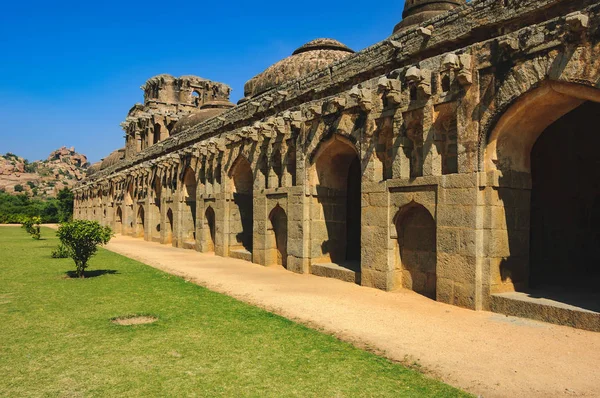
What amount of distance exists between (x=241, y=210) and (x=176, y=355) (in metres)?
12.5

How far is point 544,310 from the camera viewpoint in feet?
23.5

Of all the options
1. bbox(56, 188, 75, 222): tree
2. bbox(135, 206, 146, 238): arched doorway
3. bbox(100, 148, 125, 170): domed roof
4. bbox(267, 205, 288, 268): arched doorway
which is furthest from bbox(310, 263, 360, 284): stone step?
bbox(56, 188, 75, 222): tree

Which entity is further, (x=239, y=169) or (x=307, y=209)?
(x=239, y=169)

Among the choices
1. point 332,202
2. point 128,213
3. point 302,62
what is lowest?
point 128,213

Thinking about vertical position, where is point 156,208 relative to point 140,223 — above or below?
above

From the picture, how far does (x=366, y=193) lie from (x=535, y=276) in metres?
4.20

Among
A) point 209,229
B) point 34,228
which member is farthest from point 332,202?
point 34,228

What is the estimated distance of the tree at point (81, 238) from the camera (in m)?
11.1

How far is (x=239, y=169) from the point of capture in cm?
1728

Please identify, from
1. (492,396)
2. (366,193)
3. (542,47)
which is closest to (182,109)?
(366,193)

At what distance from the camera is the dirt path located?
4949mm

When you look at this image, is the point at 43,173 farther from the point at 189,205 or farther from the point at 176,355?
the point at 176,355

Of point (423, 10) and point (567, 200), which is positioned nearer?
point (567, 200)

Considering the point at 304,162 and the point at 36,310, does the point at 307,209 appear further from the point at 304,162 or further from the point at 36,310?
the point at 36,310
